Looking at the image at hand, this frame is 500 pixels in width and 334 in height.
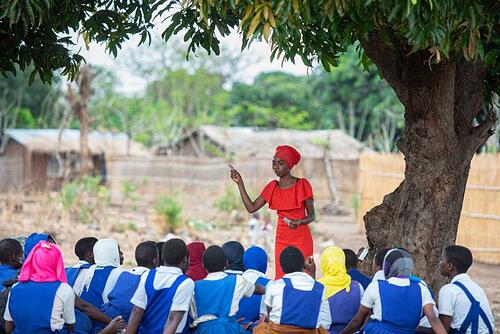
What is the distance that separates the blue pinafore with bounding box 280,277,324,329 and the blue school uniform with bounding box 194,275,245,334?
36 centimetres

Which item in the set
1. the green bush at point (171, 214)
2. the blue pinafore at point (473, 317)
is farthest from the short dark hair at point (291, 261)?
the green bush at point (171, 214)

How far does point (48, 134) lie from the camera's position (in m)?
32.2

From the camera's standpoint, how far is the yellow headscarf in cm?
511

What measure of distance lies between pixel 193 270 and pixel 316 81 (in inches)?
1069

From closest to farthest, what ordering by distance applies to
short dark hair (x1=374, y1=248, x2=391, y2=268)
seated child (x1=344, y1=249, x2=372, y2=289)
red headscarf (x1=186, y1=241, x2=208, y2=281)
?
short dark hair (x1=374, y1=248, x2=391, y2=268) → seated child (x1=344, y1=249, x2=372, y2=289) → red headscarf (x1=186, y1=241, x2=208, y2=281)

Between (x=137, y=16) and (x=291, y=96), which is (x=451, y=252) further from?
(x=291, y=96)

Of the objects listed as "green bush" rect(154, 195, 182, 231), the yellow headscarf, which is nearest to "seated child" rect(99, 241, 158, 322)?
the yellow headscarf

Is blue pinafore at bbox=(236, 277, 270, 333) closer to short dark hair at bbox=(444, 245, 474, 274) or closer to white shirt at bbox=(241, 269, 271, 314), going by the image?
white shirt at bbox=(241, 269, 271, 314)

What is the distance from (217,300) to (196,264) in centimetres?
101

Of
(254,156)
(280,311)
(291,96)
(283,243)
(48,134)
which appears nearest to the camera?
(280,311)

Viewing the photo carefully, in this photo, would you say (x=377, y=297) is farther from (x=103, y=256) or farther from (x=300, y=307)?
(x=103, y=256)

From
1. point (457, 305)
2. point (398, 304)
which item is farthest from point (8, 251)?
point (457, 305)

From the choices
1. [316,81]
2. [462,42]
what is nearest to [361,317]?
[462,42]

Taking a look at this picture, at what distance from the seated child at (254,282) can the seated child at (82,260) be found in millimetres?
1136
